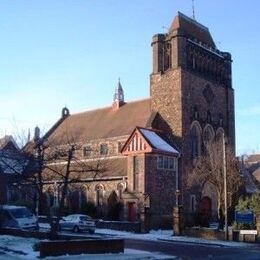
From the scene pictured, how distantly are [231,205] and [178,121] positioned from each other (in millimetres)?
9726

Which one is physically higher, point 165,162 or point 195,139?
point 195,139

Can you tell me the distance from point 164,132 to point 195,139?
11.7 feet

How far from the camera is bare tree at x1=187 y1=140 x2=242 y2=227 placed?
46.7 m

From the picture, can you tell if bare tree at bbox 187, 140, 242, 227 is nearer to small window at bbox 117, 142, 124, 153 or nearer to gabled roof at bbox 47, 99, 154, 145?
gabled roof at bbox 47, 99, 154, 145

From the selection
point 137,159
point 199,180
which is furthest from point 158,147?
point 199,180

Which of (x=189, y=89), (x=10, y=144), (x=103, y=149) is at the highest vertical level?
(x=189, y=89)

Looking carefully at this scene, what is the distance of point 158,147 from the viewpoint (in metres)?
49.9

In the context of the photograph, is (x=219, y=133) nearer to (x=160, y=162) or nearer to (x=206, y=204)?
(x=206, y=204)

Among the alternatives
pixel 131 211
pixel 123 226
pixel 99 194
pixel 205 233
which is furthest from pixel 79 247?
pixel 99 194

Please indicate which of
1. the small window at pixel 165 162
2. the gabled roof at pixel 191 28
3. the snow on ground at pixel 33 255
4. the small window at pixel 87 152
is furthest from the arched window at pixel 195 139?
the snow on ground at pixel 33 255

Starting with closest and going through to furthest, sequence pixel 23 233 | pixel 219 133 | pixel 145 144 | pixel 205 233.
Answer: pixel 23 233, pixel 205 233, pixel 145 144, pixel 219 133

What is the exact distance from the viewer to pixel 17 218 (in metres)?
37.7

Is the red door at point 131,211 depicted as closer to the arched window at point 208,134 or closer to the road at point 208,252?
the arched window at point 208,134

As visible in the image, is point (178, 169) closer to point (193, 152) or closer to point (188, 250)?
point (193, 152)
